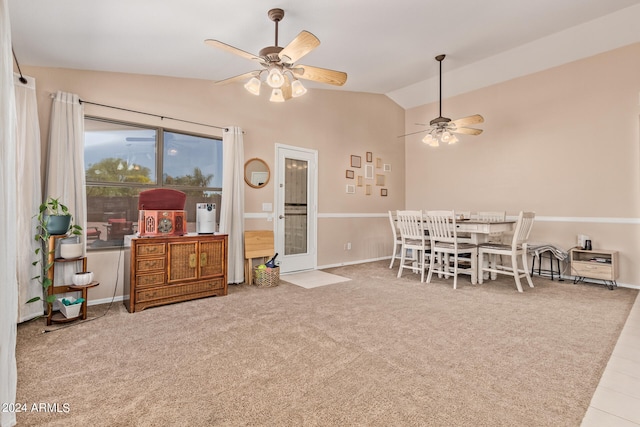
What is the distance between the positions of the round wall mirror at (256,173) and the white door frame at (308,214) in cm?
21

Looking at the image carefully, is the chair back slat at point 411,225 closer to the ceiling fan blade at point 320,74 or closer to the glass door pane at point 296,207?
the glass door pane at point 296,207

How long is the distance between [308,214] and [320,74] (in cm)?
272

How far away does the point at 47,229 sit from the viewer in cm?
277

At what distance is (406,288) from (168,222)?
3.02 metres

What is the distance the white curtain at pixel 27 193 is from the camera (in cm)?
270

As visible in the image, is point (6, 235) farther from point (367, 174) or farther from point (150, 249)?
point (367, 174)

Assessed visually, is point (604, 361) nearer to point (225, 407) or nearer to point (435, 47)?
point (225, 407)

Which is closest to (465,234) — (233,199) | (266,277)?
(266,277)

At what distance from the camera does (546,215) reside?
484 cm

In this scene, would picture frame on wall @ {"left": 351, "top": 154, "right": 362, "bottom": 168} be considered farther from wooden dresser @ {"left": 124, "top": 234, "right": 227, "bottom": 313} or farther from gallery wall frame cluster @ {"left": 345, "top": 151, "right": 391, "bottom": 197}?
wooden dresser @ {"left": 124, "top": 234, "right": 227, "bottom": 313}

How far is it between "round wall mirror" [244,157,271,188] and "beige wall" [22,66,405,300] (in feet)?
0.30

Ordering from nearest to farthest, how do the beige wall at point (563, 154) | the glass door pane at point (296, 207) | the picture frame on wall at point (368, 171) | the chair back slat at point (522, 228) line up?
the chair back slat at point (522, 228) → the beige wall at point (563, 154) → the glass door pane at point (296, 207) → the picture frame on wall at point (368, 171)

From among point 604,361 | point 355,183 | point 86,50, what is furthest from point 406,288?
point 86,50

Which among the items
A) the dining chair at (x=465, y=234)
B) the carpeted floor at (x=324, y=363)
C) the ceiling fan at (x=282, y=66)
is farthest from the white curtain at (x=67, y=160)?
the dining chair at (x=465, y=234)
